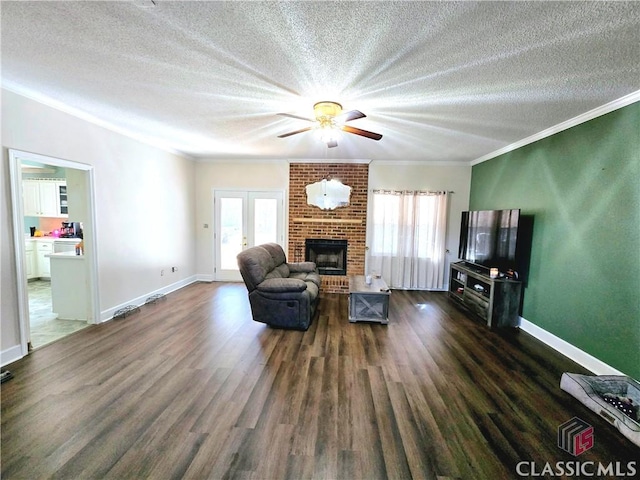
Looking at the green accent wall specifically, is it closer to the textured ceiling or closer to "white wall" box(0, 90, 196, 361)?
the textured ceiling

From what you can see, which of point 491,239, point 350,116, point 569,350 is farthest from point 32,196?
point 569,350

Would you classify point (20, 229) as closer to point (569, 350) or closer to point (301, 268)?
point (301, 268)

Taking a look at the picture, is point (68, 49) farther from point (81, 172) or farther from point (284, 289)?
point (284, 289)

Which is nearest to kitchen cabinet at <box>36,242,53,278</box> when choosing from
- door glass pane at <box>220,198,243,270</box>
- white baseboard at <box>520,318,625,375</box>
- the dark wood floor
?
door glass pane at <box>220,198,243,270</box>

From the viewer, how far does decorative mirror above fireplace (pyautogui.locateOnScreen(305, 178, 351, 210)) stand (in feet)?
16.9

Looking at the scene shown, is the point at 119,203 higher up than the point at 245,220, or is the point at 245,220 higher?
the point at 119,203

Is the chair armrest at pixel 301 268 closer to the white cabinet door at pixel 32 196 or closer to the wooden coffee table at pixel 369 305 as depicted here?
the wooden coffee table at pixel 369 305

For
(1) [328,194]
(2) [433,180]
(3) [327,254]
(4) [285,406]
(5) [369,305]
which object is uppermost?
(2) [433,180]

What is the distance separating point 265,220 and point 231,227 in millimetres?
767

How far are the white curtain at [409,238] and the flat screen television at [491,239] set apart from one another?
26.1 inches

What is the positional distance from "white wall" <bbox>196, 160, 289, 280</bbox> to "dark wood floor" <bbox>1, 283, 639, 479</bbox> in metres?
2.65

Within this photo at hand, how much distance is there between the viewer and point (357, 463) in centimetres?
164

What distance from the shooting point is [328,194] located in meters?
5.19

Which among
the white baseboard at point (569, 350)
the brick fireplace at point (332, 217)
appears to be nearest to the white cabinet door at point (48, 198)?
the brick fireplace at point (332, 217)
